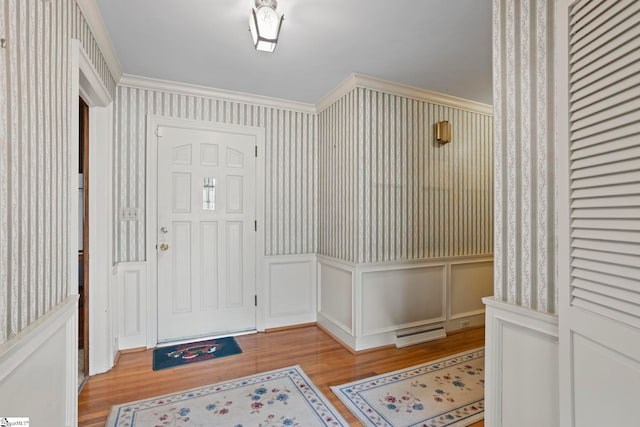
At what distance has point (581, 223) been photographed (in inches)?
43.5

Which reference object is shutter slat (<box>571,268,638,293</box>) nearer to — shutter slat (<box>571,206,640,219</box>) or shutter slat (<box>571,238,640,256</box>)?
shutter slat (<box>571,238,640,256</box>)

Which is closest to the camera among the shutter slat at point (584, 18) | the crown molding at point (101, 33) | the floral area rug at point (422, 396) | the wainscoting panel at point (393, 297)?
the shutter slat at point (584, 18)

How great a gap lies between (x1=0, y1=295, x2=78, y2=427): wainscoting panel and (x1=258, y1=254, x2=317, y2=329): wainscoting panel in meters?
1.87

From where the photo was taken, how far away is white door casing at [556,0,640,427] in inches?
37.0

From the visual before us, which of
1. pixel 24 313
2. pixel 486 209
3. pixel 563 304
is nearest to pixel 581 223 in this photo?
pixel 563 304

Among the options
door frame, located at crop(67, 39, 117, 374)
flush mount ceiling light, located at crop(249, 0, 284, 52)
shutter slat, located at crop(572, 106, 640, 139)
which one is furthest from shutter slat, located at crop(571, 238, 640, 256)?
door frame, located at crop(67, 39, 117, 374)

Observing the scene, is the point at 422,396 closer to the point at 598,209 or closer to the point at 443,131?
the point at 598,209

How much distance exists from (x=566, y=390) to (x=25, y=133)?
2153mm

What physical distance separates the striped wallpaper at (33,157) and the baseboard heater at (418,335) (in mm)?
2517

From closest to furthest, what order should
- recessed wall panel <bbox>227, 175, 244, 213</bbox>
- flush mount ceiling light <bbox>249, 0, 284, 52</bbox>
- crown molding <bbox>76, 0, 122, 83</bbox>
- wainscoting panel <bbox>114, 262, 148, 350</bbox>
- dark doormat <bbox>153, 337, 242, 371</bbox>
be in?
flush mount ceiling light <bbox>249, 0, 284, 52</bbox>, crown molding <bbox>76, 0, 122, 83</bbox>, dark doormat <bbox>153, 337, 242, 371</bbox>, wainscoting panel <bbox>114, 262, 148, 350</bbox>, recessed wall panel <bbox>227, 175, 244, 213</bbox>

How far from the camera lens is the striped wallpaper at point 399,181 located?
288 cm

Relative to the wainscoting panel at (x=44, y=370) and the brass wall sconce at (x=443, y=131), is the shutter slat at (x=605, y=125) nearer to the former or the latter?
the wainscoting panel at (x=44, y=370)

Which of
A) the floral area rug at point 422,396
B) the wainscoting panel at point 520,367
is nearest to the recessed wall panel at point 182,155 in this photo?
the floral area rug at point 422,396

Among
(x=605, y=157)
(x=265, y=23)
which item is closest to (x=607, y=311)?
(x=605, y=157)
